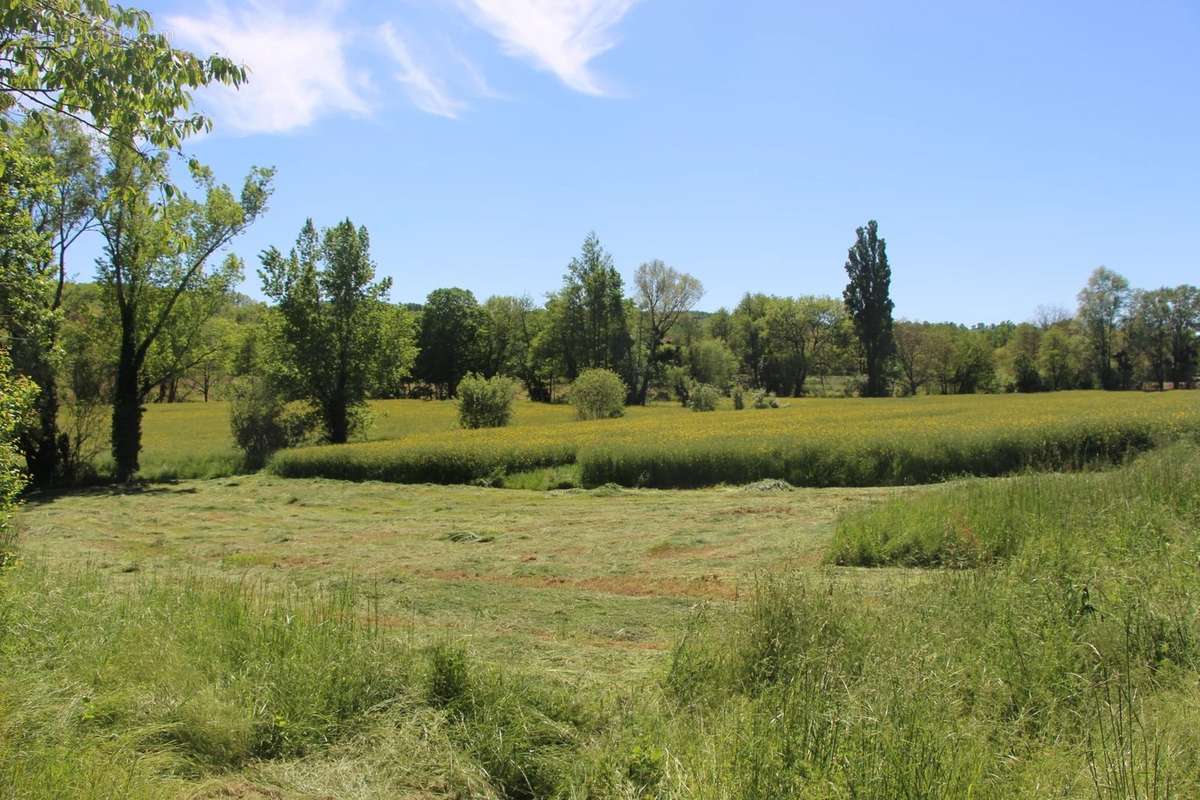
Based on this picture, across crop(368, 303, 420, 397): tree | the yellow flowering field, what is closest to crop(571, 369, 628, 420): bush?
crop(368, 303, 420, 397): tree

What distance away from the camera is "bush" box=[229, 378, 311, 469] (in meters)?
35.0

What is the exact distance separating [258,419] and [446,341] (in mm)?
55932

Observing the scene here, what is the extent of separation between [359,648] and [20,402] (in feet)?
16.7

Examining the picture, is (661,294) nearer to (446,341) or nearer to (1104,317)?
(446,341)

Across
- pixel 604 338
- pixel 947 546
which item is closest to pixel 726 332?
pixel 604 338

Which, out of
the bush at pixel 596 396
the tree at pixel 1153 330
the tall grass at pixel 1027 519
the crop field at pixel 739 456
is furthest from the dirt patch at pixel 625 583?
the tree at pixel 1153 330

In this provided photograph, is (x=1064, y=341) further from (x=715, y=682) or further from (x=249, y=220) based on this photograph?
(x=715, y=682)

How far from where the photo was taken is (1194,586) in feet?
20.6

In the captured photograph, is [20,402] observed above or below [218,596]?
above

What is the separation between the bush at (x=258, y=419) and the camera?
34969 millimetres

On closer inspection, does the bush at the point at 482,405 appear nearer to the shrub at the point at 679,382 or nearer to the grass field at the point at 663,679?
the grass field at the point at 663,679

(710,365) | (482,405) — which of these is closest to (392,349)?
(482,405)

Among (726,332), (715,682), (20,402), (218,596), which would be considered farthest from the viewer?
(726,332)

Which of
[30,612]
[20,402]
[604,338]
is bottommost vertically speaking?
[30,612]
